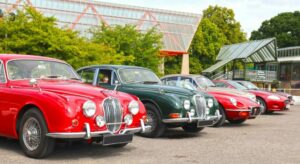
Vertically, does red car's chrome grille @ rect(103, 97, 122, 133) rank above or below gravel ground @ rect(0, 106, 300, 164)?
above

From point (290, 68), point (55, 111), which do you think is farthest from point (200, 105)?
point (290, 68)

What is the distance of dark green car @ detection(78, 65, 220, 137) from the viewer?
389 inches

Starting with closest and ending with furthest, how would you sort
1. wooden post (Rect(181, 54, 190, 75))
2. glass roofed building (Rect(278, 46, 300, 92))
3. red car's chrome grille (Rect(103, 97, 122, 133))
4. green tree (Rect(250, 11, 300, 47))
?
1. red car's chrome grille (Rect(103, 97, 122, 133))
2. glass roofed building (Rect(278, 46, 300, 92))
3. wooden post (Rect(181, 54, 190, 75))
4. green tree (Rect(250, 11, 300, 47))

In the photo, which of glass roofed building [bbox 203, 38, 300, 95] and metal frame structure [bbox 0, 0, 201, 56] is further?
metal frame structure [bbox 0, 0, 201, 56]

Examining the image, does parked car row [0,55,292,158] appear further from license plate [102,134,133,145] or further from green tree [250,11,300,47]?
green tree [250,11,300,47]

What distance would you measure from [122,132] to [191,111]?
2.97 meters

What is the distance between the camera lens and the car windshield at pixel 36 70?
811 cm

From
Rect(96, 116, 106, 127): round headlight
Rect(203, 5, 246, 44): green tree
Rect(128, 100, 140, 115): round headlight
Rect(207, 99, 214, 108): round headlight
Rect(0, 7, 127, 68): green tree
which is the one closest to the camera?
Rect(96, 116, 106, 127): round headlight

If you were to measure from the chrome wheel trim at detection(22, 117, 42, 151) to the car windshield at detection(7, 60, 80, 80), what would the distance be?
115 centimetres

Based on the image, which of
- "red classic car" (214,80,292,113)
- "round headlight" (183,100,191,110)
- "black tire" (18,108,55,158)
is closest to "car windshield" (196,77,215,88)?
"red classic car" (214,80,292,113)

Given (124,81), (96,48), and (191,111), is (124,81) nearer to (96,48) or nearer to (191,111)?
(191,111)

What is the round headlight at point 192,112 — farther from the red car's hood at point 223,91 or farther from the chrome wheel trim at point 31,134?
the chrome wheel trim at point 31,134

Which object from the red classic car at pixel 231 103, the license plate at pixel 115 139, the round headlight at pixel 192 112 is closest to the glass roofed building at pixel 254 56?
the red classic car at pixel 231 103

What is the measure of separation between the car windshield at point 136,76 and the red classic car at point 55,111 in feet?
9.03
